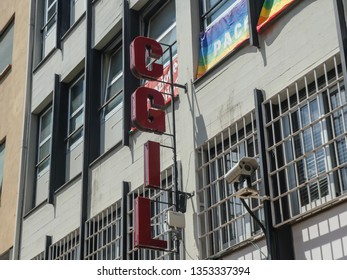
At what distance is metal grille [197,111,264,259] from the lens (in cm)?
1230

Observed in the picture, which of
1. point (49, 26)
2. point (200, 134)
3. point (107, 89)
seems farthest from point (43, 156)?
point (200, 134)

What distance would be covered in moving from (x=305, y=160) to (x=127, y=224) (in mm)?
5339

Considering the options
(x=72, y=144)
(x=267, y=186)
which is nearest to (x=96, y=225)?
(x=72, y=144)

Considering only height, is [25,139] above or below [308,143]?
above

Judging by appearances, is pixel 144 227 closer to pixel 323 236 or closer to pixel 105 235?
pixel 105 235

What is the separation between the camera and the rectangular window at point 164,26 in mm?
16469

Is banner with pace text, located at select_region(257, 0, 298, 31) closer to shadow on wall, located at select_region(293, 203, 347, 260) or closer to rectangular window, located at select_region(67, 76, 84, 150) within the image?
shadow on wall, located at select_region(293, 203, 347, 260)

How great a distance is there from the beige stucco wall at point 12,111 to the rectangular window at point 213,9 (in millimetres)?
8672

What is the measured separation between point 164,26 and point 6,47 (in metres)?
10.0

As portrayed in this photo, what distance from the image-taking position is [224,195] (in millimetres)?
12922

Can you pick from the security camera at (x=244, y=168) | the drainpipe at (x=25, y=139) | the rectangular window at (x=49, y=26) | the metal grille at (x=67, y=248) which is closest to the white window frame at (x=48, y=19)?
the rectangular window at (x=49, y=26)

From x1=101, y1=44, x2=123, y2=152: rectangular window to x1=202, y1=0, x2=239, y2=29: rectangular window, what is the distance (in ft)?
11.1

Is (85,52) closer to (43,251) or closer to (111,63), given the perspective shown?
(111,63)

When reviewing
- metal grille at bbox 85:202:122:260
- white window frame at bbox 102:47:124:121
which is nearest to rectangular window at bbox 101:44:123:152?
white window frame at bbox 102:47:124:121
